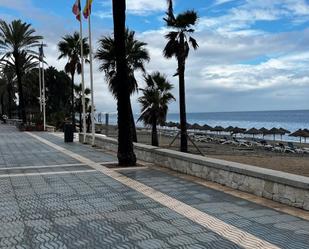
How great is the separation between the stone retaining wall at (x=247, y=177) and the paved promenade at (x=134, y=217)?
0.46 meters

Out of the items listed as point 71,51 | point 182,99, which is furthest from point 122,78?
point 71,51

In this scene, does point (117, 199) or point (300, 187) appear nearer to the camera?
point (300, 187)

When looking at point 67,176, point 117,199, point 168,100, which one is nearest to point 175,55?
point 168,100

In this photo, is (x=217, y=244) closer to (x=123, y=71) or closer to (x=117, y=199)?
(x=117, y=199)

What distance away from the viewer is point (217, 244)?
520 cm

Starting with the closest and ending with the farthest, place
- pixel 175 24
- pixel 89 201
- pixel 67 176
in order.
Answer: pixel 89 201 < pixel 67 176 < pixel 175 24

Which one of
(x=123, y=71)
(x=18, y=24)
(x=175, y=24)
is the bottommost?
(x=123, y=71)

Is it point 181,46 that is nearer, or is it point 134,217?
point 134,217

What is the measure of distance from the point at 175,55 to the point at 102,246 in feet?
71.8

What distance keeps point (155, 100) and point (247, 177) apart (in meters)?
23.6

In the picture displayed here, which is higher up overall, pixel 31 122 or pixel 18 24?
pixel 18 24

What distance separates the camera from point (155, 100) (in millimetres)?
31609

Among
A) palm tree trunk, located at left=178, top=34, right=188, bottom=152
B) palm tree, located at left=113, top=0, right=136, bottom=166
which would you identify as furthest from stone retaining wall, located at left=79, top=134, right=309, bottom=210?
palm tree trunk, located at left=178, top=34, right=188, bottom=152

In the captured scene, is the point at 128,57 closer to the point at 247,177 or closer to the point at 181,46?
the point at 181,46
